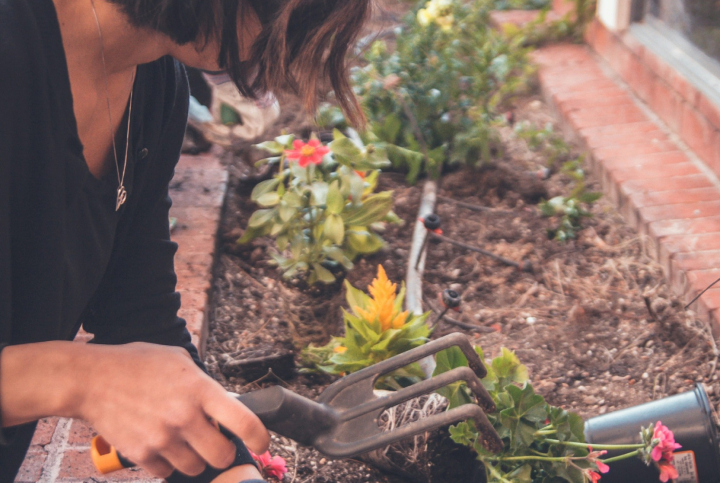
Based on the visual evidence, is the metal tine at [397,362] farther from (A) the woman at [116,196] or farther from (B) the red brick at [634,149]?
(B) the red brick at [634,149]

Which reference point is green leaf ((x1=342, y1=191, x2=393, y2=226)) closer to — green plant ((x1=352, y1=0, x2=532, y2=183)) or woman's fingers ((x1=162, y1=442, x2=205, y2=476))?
green plant ((x1=352, y1=0, x2=532, y2=183))

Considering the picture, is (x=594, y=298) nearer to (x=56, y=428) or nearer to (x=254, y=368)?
(x=254, y=368)

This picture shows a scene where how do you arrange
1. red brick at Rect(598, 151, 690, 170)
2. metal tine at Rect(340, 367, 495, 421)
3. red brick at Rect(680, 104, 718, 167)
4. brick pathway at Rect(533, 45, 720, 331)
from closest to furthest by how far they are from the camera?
metal tine at Rect(340, 367, 495, 421)
brick pathway at Rect(533, 45, 720, 331)
red brick at Rect(680, 104, 718, 167)
red brick at Rect(598, 151, 690, 170)

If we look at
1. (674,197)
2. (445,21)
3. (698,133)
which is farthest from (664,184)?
(445,21)

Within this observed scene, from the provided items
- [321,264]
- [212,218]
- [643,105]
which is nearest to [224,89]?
[212,218]

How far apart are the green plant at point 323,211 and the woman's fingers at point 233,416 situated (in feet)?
4.45

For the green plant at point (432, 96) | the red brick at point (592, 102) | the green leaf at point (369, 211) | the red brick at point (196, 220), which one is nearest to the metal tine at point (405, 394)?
the green leaf at point (369, 211)

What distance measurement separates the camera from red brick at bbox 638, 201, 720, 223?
239 cm

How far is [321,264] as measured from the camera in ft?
7.61

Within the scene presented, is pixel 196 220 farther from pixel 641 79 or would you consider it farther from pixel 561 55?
pixel 561 55

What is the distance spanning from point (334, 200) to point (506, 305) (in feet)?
2.07

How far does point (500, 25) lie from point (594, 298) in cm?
232

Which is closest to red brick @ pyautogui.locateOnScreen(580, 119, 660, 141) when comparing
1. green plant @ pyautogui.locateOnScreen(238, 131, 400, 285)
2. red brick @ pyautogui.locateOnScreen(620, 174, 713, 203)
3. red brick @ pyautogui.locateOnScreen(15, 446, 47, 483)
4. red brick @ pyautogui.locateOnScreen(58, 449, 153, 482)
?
red brick @ pyautogui.locateOnScreen(620, 174, 713, 203)

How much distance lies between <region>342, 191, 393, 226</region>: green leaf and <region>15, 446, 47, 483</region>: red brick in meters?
1.07
